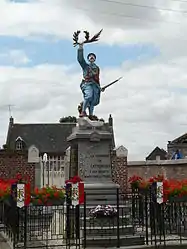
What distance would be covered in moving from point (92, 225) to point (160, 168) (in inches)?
481

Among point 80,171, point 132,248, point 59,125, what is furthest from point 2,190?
point 59,125

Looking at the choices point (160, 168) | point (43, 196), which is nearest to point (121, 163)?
point (160, 168)

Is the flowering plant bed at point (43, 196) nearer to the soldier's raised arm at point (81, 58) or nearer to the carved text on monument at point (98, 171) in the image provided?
the carved text on monument at point (98, 171)

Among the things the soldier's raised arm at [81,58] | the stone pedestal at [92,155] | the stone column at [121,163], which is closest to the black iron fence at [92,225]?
the stone pedestal at [92,155]

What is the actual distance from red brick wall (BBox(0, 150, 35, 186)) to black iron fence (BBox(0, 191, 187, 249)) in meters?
8.29

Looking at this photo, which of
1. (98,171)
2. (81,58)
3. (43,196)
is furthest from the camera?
(81,58)

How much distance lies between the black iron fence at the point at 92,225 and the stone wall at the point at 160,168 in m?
9.43

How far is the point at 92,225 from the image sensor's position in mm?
11844

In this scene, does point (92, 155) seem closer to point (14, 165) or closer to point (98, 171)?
point (98, 171)

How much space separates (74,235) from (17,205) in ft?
6.43

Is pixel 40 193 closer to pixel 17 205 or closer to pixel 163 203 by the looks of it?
pixel 17 205

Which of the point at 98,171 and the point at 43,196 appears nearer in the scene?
the point at 43,196

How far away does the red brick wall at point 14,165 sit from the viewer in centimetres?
2166

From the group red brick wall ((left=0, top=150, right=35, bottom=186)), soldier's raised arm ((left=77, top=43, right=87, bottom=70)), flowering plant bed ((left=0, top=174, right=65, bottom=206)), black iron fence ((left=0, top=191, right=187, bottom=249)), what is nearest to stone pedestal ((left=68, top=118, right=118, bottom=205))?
black iron fence ((left=0, top=191, right=187, bottom=249))
